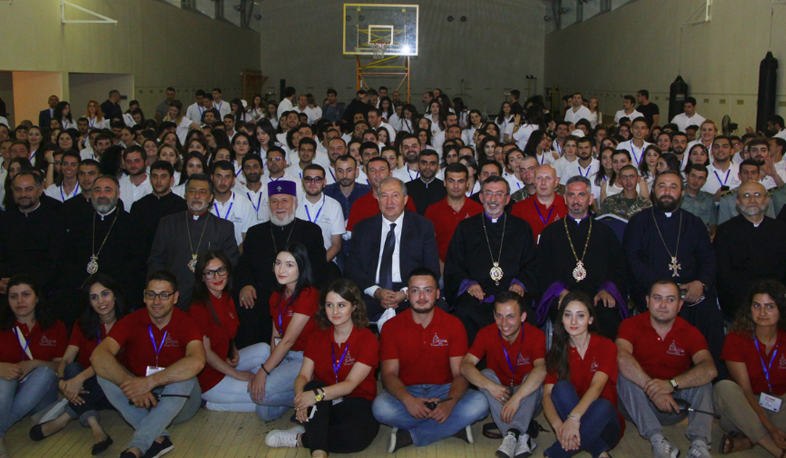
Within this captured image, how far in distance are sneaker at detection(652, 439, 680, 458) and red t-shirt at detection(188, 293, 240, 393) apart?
2937 mm

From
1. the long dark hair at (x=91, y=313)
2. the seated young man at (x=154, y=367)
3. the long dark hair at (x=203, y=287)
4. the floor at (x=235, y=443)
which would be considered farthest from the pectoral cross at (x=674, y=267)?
the long dark hair at (x=91, y=313)

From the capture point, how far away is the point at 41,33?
1243 cm

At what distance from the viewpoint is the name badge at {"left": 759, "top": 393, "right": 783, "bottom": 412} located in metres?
4.05

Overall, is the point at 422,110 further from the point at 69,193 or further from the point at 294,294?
the point at 294,294

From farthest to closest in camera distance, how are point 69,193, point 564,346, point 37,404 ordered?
point 69,193 < point 37,404 < point 564,346

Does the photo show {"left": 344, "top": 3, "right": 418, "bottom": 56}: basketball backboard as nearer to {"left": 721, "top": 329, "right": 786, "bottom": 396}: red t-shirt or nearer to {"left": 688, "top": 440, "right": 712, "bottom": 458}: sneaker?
{"left": 721, "top": 329, "right": 786, "bottom": 396}: red t-shirt

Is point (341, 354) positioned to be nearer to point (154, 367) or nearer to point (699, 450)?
point (154, 367)

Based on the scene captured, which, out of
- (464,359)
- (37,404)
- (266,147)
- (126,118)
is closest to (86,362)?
(37,404)

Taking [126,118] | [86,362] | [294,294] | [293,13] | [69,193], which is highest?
[293,13]

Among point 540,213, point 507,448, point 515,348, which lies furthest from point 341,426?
point 540,213

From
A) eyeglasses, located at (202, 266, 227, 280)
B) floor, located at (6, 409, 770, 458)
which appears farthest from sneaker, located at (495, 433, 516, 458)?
eyeglasses, located at (202, 266, 227, 280)

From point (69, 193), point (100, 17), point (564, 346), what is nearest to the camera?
point (564, 346)

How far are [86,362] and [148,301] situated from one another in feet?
2.56

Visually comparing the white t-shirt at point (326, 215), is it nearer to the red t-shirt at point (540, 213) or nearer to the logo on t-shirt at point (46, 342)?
the red t-shirt at point (540, 213)
